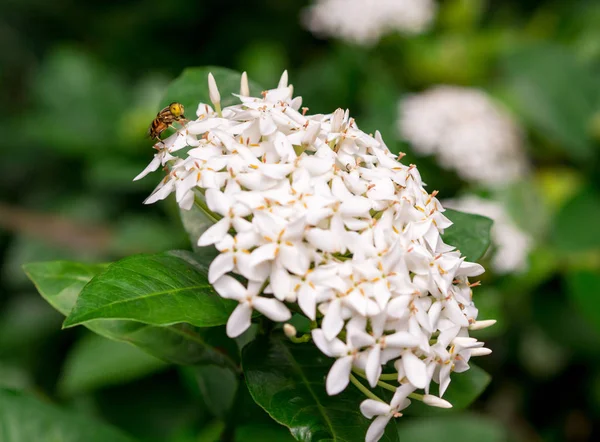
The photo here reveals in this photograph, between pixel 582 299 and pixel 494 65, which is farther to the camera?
pixel 494 65

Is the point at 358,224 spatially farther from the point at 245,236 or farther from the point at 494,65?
the point at 494,65

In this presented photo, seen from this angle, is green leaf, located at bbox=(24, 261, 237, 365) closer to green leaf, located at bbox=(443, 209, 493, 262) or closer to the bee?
the bee

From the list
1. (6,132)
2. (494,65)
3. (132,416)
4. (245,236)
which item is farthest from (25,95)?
(245,236)

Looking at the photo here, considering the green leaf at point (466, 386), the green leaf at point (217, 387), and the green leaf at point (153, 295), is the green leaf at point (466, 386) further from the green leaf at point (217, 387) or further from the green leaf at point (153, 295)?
the green leaf at point (153, 295)

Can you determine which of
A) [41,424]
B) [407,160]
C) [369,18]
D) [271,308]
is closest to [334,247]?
[271,308]

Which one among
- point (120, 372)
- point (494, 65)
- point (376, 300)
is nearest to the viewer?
point (376, 300)

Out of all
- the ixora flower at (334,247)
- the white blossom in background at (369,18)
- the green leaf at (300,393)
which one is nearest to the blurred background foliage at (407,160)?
the white blossom in background at (369,18)

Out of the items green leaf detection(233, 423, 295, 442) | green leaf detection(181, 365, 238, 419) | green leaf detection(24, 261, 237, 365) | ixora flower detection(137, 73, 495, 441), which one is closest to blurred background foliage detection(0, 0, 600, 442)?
green leaf detection(233, 423, 295, 442)
